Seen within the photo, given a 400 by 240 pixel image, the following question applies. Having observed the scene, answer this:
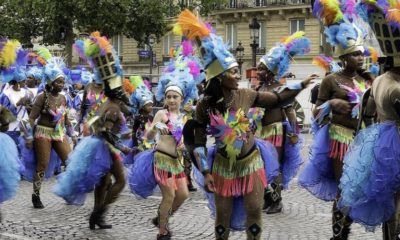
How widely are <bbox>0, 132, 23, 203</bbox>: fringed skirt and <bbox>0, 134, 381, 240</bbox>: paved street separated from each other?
61cm

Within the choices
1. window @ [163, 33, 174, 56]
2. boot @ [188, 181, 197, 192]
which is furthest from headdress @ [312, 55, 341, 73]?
window @ [163, 33, 174, 56]

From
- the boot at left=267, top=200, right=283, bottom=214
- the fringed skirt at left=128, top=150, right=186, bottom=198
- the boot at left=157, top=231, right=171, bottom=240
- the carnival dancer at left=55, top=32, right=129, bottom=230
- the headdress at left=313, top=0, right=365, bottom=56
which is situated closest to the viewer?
the headdress at left=313, top=0, right=365, bottom=56

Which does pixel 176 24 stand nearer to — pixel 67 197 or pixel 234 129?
pixel 234 129

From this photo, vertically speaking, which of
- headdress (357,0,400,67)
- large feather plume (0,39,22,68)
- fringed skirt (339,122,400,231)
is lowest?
fringed skirt (339,122,400,231)

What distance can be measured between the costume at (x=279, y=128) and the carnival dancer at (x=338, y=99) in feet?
6.20

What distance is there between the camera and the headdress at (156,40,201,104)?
8.03 meters

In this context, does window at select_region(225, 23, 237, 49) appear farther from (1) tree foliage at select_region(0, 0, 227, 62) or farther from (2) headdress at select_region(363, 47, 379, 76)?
(2) headdress at select_region(363, 47, 379, 76)

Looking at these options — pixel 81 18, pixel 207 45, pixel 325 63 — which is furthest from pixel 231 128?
pixel 81 18

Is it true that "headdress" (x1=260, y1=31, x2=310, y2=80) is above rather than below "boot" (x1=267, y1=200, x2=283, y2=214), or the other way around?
above

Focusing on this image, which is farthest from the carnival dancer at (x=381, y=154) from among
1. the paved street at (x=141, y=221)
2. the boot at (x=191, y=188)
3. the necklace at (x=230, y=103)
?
the boot at (x=191, y=188)

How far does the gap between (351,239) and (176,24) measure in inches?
124

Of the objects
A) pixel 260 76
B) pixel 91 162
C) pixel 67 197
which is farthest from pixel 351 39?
pixel 67 197

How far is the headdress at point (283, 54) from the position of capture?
8.62 metres

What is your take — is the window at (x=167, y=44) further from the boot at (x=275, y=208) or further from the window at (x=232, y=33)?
the boot at (x=275, y=208)
